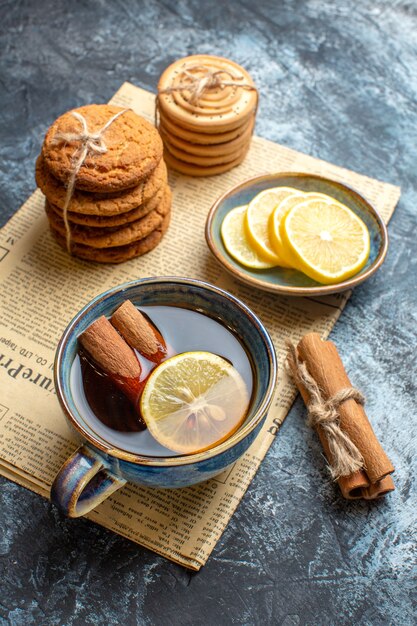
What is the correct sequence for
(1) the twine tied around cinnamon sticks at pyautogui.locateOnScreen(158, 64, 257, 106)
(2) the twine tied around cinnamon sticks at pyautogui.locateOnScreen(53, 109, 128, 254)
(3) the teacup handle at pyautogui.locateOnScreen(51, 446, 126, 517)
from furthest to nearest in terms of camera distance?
(1) the twine tied around cinnamon sticks at pyautogui.locateOnScreen(158, 64, 257, 106), (2) the twine tied around cinnamon sticks at pyautogui.locateOnScreen(53, 109, 128, 254), (3) the teacup handle at pyautogui.locateOnScreen(51, 446, 126, 517)

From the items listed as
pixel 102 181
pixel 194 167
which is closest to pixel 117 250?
pixel 102 181

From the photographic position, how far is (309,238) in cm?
143

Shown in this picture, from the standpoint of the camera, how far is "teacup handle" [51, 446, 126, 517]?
1029mm

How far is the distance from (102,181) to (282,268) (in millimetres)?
411

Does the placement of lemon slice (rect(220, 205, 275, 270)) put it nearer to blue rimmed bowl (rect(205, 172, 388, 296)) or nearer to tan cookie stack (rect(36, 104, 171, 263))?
blue rimmed bowl (rect(205, 172, 388, 296))

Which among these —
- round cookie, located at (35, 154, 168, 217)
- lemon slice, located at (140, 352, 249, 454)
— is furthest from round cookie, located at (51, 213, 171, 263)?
lemon slice, located at (140, 352, 249, 454)

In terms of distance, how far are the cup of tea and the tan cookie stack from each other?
23 cm

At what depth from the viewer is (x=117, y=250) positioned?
4.89 feet

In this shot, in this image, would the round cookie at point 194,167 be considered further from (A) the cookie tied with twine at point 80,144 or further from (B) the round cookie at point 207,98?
(A) the cookie tied with twine at point 80,144

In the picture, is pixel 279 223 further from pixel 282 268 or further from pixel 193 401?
pixel 193 401

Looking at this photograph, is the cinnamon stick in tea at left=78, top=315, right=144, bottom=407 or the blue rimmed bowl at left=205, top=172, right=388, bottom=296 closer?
the cinnamon stick in tea at left=78, top=315, right=144, bottom=407

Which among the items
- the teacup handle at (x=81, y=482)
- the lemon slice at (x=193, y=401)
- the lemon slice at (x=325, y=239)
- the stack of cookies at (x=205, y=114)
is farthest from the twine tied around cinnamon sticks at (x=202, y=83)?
the teacup handle at (x=81, y=482)

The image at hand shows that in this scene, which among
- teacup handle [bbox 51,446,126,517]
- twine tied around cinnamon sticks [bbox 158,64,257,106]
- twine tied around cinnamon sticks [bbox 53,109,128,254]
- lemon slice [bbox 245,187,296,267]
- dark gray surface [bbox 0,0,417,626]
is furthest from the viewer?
twine tied around cinnamon sticks [bbox 158,64,257,106]

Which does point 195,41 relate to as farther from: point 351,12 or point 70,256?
point 70,256
